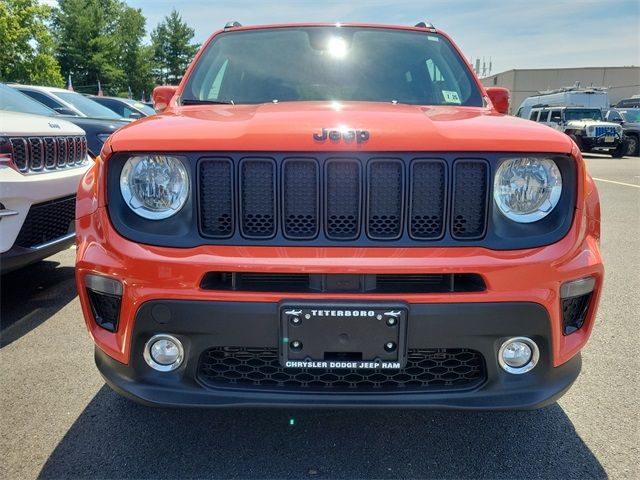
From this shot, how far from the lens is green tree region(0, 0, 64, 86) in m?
26.6

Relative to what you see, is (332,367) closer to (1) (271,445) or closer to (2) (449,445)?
(1) (271,445)

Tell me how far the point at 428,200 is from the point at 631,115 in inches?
909

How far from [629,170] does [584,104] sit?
9.59 metres

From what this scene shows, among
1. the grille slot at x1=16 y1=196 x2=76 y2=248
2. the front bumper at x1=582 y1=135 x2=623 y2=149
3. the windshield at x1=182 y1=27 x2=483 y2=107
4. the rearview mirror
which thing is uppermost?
the windshield at x1=182 y1=27 x2=483 y2=107

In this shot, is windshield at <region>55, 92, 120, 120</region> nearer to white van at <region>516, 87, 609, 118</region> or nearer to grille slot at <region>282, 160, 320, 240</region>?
grille slot at <region>282, 160, 320, 240</region>

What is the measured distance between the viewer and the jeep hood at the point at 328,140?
1.76 meters

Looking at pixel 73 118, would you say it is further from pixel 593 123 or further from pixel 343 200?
pixel 593 123

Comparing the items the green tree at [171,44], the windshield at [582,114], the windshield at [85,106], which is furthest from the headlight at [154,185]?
the green tree at [171,44]

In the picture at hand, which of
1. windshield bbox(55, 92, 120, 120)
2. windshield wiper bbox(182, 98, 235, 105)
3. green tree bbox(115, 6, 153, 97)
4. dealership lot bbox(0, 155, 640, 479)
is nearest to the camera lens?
dealership lot bbox(0, 155, 640, 479)

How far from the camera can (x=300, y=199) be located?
1813 millimetres

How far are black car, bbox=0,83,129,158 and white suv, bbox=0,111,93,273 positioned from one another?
0.90 metres

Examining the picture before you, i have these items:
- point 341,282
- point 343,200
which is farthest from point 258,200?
point 341,282

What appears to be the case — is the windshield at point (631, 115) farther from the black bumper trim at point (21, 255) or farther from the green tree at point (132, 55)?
the green tree at point (132, 55)

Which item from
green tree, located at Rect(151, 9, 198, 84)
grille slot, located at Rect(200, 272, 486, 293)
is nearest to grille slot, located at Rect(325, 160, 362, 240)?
grille slot, located at Rect(200, 272, 486, 293)
